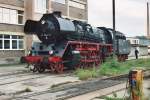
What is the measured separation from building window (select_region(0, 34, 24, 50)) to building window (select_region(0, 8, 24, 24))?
1.60 metres

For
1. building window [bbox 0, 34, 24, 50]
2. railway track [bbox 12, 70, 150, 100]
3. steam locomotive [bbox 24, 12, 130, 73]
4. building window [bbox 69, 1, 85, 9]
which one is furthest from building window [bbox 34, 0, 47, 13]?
railway track [bbox 12, 70, 150, 100]

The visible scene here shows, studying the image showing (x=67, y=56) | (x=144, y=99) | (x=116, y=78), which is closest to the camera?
(x=144, y=99)

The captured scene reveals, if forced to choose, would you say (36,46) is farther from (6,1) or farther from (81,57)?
(6,1)

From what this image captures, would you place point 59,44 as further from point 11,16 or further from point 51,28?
point 11,16

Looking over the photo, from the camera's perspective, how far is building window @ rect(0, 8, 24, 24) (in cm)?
4022

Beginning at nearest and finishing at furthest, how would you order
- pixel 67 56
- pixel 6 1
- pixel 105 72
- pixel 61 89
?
pixel 61 89, pixel 105 72, pixel 67 56, pixel 6 1

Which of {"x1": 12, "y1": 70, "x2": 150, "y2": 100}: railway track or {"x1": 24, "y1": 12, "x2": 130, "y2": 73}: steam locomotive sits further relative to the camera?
{"x1": 24, "y1": 12, "x2": 130, "y2": 73}: steam locomotive

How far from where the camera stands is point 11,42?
41094mm

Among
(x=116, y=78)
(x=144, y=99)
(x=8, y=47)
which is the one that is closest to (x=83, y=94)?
(x=144, y=99)

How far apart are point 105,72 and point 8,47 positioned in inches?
778

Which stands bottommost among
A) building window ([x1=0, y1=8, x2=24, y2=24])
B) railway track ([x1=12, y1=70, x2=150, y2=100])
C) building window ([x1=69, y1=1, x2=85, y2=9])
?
railway track ([x1=12, y1=70, x2=150, y2=100])

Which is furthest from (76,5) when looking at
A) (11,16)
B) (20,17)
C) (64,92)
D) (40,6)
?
(64,92)

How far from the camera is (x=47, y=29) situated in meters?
24.1

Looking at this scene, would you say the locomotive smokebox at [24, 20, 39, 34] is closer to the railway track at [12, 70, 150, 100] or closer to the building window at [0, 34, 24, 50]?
the railway track at [12, 70, 150, 100]
